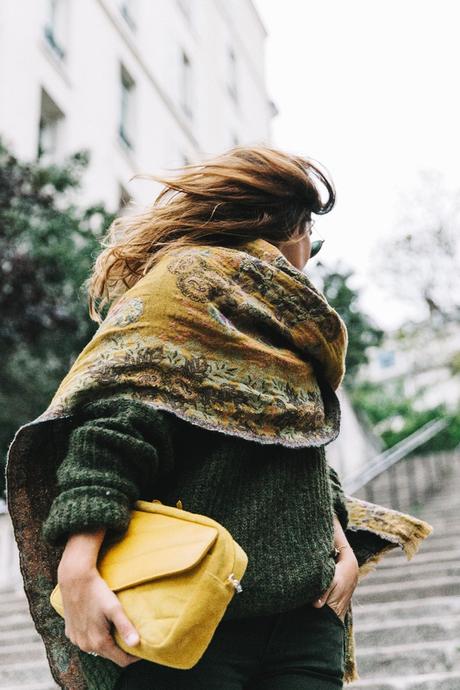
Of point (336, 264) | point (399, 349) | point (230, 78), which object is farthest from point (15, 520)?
point (230, 78)

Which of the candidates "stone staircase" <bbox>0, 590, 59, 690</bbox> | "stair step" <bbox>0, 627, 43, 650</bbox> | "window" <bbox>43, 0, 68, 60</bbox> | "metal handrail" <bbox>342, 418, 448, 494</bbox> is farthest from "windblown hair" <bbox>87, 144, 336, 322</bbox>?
"window" <bbox>43, 0, 68, 60</bbox>

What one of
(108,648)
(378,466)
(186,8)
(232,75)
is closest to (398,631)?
(108,648)

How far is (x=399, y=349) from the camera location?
19703 mm

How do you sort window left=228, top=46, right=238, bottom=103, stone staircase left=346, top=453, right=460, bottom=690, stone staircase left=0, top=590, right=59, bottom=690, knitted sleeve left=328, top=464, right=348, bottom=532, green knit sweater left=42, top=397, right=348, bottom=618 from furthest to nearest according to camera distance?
1. window left=228, top=46, right=238, bottom=103
2. stone staircase left=0, top=590, right=59, bottom=690
3. stone staircase left=346, top=453, right=460, bottom=690
4. knitted sleeve left=328, top=464, right=348, bottom=532
5. green knit sweater left=42, top=397, right=348, bottom=618

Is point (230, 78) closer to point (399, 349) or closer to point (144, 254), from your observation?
point (399, 349)

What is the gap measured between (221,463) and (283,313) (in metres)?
0.33

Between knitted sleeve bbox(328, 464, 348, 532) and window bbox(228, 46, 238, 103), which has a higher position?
knitted sleeve bbox(328, 464, 348, 532)

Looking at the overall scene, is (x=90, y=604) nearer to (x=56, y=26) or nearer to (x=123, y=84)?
(x=56, y=26)

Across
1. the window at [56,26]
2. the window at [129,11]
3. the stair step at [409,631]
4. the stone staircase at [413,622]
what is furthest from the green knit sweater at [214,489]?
the window at [129,11]

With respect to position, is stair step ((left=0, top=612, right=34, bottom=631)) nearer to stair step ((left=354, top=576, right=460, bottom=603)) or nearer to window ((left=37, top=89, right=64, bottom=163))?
stair step ((left=354, top=576, right=460, bottom=603))

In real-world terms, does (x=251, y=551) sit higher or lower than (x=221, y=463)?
lower

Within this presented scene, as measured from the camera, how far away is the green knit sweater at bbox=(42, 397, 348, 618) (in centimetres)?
109

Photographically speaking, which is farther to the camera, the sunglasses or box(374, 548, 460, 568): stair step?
box(374, 548, 460, 568): stair step

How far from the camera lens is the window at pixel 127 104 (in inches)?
587
